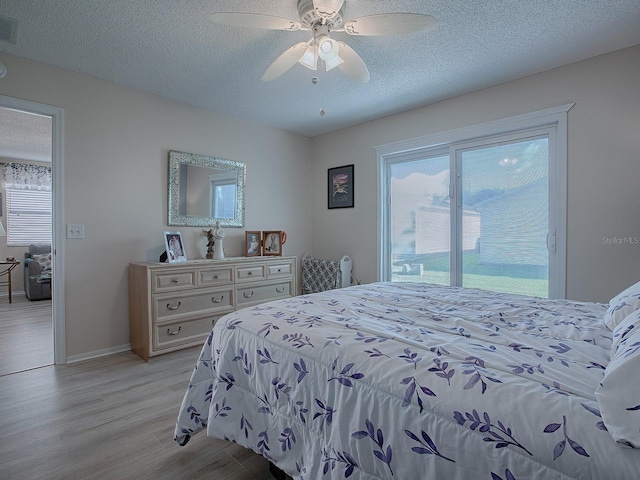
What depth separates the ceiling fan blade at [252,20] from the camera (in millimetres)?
1683

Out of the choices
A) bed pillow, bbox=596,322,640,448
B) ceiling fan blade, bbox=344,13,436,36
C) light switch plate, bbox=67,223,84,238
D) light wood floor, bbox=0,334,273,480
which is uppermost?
ceiling fan blade, bbox=344,13,436,36

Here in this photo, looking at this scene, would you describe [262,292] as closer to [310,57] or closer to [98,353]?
[98,353]

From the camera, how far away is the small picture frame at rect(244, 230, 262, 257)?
3.83 meters

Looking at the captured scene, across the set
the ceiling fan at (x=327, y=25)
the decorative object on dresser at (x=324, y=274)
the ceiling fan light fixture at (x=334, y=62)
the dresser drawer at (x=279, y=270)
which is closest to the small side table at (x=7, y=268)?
the dresser drawer at (x=279, y=270)

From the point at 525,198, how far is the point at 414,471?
284cm

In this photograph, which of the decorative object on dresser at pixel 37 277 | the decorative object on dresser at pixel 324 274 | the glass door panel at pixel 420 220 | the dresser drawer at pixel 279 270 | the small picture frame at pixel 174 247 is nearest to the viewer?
the small picture frame at pixel 174 247

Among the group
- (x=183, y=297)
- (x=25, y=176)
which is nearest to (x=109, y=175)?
(x=183, y=297)

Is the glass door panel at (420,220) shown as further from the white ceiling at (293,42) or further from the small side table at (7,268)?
the small side table at (7,268)

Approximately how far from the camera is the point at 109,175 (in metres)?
2.94

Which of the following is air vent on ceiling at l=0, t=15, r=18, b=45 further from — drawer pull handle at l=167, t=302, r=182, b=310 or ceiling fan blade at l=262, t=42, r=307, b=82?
drawer pull handle at l=167, t=302, r=182, b=310

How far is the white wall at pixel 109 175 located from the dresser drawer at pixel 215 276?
19.1 inches

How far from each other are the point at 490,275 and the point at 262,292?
239cm

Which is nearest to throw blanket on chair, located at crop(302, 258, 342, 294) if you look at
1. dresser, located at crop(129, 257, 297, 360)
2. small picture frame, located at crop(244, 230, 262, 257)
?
small picture frame, located at crop(244, 230, 262, 257)

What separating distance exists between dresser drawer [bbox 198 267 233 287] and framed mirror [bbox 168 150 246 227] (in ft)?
2.13
